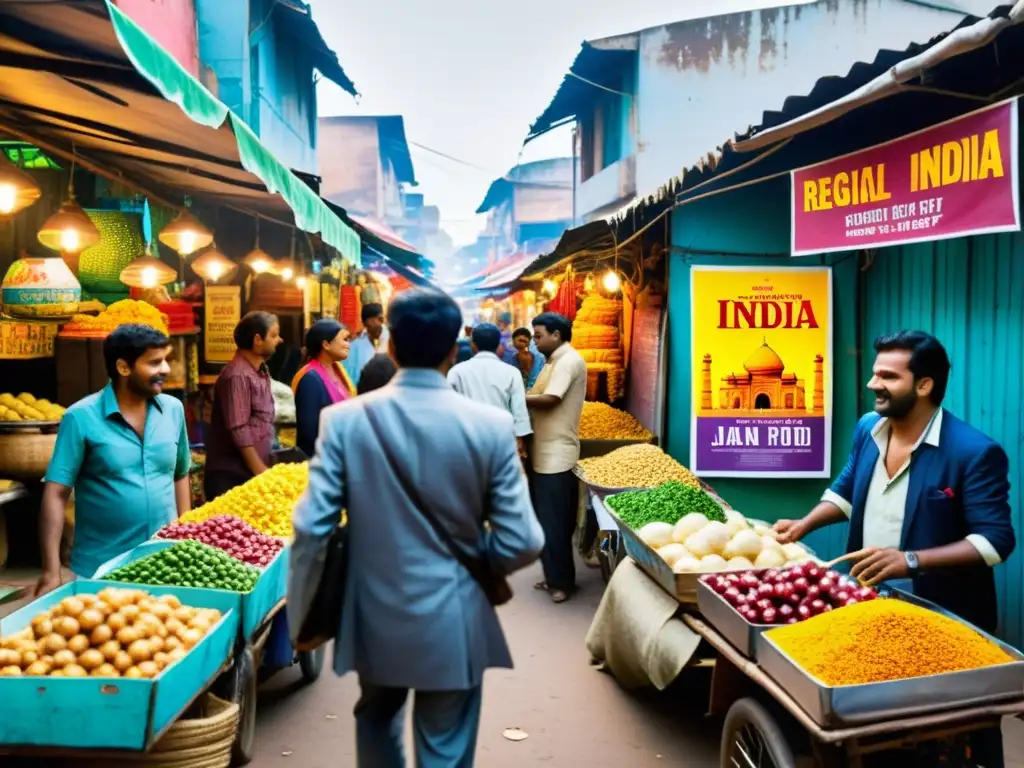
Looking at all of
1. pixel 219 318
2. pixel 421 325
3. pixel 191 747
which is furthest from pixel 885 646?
pixel 219 318

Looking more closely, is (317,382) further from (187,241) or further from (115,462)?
(115,462)

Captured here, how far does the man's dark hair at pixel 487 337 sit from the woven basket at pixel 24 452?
3301 millimetres

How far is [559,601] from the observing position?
22.8 ft

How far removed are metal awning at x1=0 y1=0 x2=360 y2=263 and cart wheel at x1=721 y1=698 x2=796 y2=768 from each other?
3.43 m

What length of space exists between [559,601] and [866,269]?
3.57m

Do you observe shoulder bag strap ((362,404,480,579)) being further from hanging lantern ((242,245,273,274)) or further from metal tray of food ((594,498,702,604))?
hanging lantern ((242,245,273,274))

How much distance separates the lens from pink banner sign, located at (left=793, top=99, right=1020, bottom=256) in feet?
12.0

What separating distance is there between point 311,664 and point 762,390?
13.6 feet

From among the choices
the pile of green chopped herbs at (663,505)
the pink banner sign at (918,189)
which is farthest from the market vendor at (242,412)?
the pink banner sign at (918,189)

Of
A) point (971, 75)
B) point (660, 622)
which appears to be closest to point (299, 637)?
point (660, 622)

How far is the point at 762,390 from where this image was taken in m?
7.21

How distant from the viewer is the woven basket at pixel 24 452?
6.61 m

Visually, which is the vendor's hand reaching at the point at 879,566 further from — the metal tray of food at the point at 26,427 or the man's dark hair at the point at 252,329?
the metal tray of food at the point at 26,427

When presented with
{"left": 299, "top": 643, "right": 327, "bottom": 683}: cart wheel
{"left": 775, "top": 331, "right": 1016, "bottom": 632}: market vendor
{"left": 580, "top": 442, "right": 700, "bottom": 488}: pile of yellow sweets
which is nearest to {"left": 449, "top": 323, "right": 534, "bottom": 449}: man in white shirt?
{"left": 580, "top": 442, "right": 700, "bottom": 488}: pile of yellow sweets
